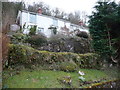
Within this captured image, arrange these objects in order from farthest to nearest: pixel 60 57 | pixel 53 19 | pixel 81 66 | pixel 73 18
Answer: pixel 73 18, pixel 53 19, pixel 81 66, pixel 60 57

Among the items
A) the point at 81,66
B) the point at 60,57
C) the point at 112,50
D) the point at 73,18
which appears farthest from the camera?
the point at 73,18

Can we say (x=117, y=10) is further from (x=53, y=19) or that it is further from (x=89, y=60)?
(x=53, y=19)

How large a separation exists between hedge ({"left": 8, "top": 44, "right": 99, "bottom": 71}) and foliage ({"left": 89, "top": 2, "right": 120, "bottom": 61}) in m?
1.07

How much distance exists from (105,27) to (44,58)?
629 cm

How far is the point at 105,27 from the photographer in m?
10.8

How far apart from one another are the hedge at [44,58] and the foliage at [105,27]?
42.2 inches

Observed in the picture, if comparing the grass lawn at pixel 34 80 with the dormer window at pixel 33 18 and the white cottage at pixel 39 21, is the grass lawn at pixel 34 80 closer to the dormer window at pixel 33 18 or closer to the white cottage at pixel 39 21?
the white cottage at pixel 39 21

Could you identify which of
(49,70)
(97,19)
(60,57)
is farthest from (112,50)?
(49,70)

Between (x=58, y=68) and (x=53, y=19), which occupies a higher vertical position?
(x=53, y=19)

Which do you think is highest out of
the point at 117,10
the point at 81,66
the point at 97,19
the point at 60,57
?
the point at 117,10

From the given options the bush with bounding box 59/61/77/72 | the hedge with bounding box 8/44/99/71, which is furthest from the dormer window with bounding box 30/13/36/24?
the bush with bounding box 59/61/77/72

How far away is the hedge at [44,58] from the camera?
6531 mm

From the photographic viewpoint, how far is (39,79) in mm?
5961

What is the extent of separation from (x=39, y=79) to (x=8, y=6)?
9380mm
